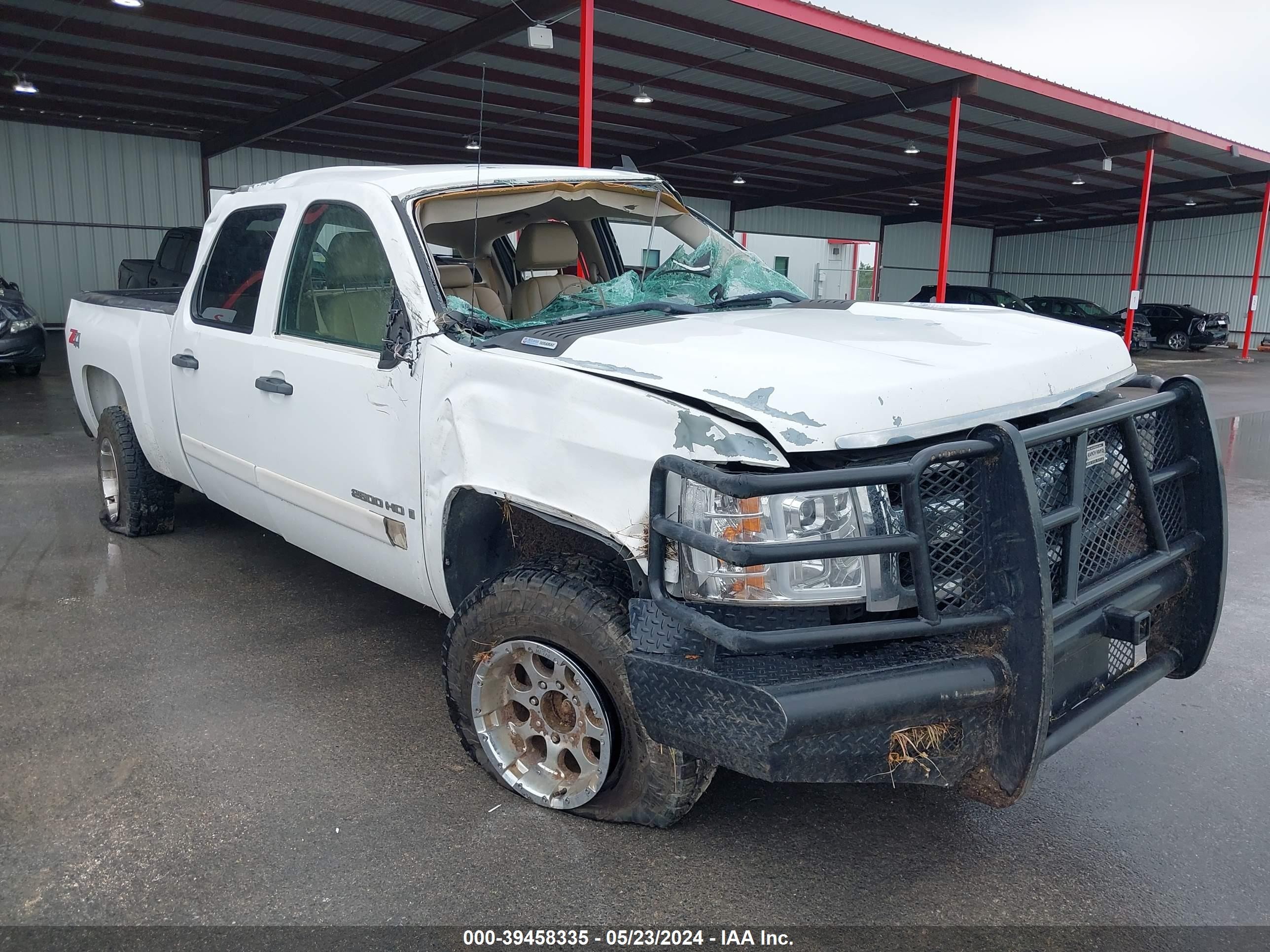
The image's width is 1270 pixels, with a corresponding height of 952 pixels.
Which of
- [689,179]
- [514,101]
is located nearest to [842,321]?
[514,101]

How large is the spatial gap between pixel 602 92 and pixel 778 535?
1526cm

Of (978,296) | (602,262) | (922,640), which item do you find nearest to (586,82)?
(602,262)

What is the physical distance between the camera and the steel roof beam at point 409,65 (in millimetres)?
11297

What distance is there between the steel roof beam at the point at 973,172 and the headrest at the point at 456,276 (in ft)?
61.6

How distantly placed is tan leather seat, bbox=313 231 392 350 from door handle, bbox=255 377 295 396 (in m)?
0.23

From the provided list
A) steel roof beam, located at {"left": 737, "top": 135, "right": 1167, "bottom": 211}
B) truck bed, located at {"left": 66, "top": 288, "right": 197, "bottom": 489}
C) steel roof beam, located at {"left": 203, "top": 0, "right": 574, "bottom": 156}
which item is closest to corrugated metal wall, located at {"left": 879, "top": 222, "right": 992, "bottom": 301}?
steel roof beam, located at {"left": 737, "top": 135, "right": 1167, "bottom": 211}

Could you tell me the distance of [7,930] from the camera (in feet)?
7.35

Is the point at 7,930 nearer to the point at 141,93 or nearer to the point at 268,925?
the point at 268,925

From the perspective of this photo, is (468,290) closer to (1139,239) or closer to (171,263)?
(171,263)

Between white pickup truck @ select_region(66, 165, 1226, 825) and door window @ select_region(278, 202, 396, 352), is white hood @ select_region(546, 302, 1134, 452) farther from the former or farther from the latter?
door window @ select_region(278, 202, 396, 352)

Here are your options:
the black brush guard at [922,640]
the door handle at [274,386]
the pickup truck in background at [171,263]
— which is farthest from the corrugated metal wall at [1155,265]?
the door handle at [274,386]

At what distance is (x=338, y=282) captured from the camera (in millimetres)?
3496

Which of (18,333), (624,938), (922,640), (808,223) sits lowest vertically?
(624,938)

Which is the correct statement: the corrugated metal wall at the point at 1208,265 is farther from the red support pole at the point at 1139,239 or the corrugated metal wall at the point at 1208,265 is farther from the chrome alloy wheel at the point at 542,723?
the chrome alloy wheel at the point at 542,723
